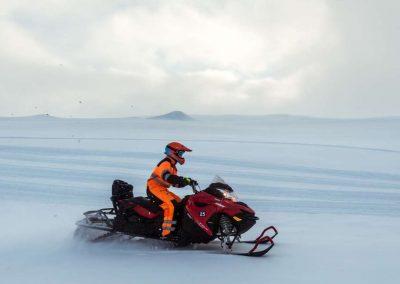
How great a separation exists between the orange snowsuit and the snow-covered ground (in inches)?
15.6

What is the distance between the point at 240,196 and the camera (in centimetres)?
1333

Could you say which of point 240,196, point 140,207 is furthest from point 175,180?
point 240,196

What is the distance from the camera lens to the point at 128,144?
2327cm

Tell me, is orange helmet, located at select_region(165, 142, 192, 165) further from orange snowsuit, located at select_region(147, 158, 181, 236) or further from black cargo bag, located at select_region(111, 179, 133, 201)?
black cargo bag, located at select_region(111, 179, 133, 201)

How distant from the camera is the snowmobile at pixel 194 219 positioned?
7086 mm

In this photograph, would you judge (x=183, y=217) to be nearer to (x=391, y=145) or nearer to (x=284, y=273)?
(x=284, y=273)

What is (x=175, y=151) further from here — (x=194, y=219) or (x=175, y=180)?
(x=194, y=219)

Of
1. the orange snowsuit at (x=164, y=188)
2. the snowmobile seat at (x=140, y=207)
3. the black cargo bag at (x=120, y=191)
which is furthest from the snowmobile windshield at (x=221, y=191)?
the black cargo bag at (x=120, y=191)

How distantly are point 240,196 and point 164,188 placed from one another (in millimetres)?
5884

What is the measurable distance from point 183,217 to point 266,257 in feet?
3.92

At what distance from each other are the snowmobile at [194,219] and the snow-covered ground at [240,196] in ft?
0.62

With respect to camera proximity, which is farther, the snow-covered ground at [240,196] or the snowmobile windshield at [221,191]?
the snowmobile windshield at [221,191]

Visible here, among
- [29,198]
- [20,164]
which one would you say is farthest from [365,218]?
[20,164]

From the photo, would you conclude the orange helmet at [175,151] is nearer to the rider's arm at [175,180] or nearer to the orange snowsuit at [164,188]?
the orange snowsuit at [164,188]
